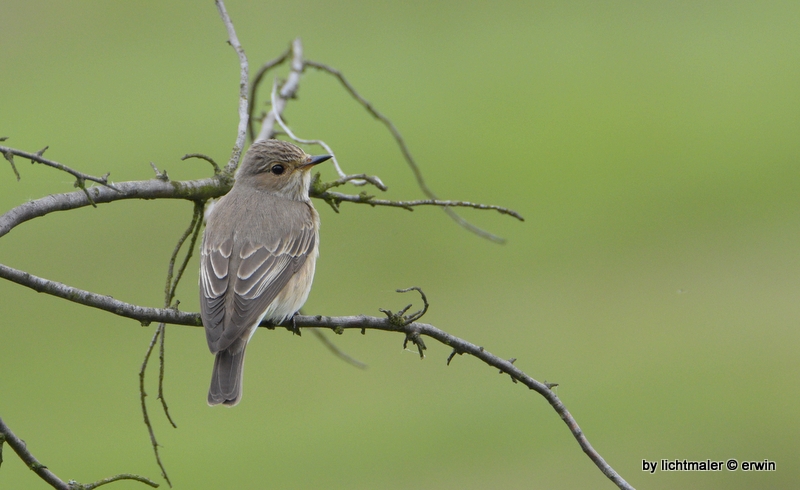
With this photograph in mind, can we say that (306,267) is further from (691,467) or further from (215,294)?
(691,467)

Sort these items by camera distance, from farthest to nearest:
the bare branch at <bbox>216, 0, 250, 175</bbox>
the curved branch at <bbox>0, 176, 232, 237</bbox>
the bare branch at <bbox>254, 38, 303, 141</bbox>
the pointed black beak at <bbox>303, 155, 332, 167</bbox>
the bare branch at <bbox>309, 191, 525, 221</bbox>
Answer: the bare branch at <bbox>254, 38, 303, 141</bbox> → the pointed black beak at <bbox>303, 155, 332, 167</bbox> → the bare branch at <bbox>216, 0, 250, 175</bbox> → the bare branch at <bbox>309, 191, 525, 221</bbox> → the curved branch at <bbox>0, 176, 232, 237</bbox>

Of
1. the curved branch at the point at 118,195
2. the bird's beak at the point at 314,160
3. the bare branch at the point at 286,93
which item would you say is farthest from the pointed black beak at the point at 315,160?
the curved branch at the point at 118,195

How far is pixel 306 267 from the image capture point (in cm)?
560

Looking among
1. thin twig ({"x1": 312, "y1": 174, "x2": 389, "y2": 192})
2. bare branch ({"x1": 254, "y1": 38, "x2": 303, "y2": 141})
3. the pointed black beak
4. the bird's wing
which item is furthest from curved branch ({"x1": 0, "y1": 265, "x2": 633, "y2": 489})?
bare branch ({"x1": 254, "y1": 38, "x2": 303, "y2": 141})

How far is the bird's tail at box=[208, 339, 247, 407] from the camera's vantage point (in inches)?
182

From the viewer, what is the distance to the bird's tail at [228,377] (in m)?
4.62

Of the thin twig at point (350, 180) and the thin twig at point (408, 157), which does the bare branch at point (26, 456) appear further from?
the thin twig at point (408, 157)

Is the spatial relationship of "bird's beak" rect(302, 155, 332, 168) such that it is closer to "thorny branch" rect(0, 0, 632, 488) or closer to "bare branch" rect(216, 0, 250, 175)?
"thorny branch" rect(0, 0, 632, 488)

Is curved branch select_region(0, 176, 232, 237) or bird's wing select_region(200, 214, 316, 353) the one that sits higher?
curved branch select_region(0, 176, 232, 237)

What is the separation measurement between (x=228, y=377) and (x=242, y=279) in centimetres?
67

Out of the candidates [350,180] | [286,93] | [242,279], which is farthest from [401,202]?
[286,93]

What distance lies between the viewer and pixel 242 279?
502 centimetres

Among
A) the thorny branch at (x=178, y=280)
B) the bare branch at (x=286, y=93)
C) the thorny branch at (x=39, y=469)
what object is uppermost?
the bare branch at (x=286, y=93)

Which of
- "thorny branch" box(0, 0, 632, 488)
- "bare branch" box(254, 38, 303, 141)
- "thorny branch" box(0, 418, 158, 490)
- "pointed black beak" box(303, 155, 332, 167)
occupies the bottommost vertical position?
"thorny branch" box(0, 418, 158, 490)
